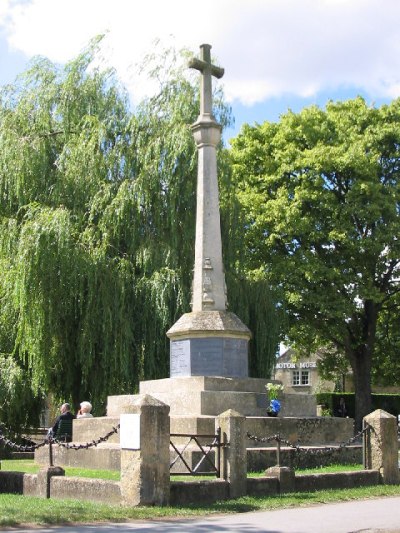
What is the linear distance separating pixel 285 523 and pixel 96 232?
49.8 feet

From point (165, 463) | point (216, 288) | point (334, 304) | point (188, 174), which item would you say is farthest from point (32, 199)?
point (165, 463)

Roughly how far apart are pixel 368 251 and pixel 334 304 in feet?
8.01

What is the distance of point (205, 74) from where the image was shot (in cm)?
1912

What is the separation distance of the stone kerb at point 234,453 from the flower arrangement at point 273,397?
369 cm

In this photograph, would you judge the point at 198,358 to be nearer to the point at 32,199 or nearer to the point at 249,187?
the point at 32,199

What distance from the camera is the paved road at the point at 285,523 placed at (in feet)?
32.5

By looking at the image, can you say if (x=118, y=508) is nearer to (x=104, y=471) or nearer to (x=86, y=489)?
(x=86, y=489)

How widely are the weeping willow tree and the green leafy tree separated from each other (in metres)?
5.52

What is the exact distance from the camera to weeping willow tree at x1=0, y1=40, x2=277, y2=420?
895 inches

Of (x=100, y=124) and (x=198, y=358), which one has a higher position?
(x=100, y=124)

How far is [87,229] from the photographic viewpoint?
955 inches

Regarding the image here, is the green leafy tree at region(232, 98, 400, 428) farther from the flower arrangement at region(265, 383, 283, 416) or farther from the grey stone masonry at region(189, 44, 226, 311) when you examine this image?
the flower arrangement at region(265, 383, 283, 416)

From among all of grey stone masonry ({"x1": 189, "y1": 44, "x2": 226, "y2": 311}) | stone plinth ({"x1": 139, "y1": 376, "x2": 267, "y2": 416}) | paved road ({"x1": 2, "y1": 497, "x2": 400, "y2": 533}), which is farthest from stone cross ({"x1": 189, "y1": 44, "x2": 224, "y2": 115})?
paved road ({"x1": 2, "y1": 497, "x2": 400, "y2": 533})

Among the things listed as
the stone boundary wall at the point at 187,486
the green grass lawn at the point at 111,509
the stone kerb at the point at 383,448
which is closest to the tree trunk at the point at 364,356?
the stone kerb at the point at 383,448
